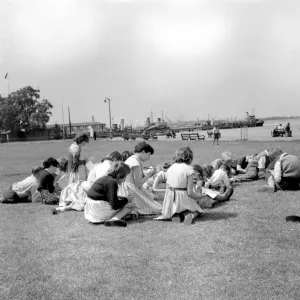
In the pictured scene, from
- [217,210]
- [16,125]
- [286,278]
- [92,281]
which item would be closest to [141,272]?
[92,281]

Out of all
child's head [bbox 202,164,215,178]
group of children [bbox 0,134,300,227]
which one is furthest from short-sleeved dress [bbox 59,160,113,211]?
child's head [bbox 202,164,215,178]

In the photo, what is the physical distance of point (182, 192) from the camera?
7.39 meters

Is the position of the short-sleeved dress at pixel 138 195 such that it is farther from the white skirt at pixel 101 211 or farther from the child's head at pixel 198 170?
the child's head at pixel 198 170

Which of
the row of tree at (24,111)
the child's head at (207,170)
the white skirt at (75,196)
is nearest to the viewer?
the white skirt at (75,196)

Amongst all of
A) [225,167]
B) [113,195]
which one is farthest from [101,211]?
[225,167]

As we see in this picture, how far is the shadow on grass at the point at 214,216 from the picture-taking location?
7.51m

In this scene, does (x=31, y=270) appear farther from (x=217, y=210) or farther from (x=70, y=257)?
(x=217, y=210)

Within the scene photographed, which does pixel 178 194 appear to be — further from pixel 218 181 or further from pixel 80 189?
pixel 218 181

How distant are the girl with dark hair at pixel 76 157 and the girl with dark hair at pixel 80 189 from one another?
1023 millimetres

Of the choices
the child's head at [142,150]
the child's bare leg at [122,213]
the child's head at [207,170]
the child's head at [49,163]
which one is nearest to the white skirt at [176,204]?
the child's bare leg at [122,213]

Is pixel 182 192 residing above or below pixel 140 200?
above

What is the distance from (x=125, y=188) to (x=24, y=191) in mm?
3164

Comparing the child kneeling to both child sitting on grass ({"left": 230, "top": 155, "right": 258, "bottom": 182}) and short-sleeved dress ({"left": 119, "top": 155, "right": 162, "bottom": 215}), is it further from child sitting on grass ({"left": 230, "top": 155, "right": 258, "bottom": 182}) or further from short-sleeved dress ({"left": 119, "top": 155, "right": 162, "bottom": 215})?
child sitting on grass ({"left": 230, "top": 155, "right": 258, "bottom": 182})

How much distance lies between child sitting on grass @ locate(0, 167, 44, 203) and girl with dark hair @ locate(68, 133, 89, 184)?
0.74 m
